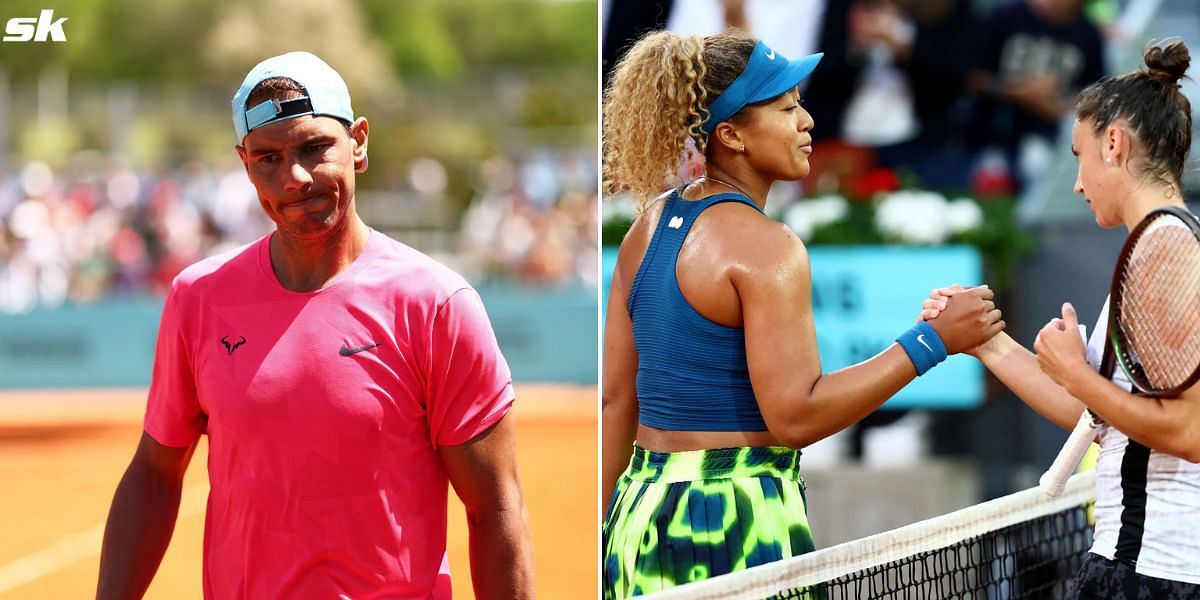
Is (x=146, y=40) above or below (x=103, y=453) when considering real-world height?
above

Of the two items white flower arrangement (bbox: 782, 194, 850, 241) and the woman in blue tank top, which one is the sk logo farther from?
white flower arrangement (bbox: 782, 194, 850, 241)

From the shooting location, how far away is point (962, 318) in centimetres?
318

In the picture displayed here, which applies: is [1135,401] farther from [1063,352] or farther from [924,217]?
A: [924,217]

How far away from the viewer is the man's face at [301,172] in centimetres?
288

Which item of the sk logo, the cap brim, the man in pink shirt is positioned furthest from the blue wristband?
the sk logo

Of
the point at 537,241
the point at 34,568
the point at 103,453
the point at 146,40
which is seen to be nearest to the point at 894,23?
the point at 34,568

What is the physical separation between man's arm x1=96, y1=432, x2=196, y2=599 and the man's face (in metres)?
0.61

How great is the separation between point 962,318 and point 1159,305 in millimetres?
474

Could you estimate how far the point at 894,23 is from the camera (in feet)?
35.4

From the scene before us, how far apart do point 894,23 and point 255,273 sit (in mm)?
8625

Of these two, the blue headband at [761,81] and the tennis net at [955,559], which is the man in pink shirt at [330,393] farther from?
the blue headband at [761,81]

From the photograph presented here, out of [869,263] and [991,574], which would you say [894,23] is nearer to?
[869,263]

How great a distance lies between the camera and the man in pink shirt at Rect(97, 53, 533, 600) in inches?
112

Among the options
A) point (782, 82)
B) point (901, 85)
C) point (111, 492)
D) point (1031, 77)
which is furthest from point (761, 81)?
point (111, 492)
